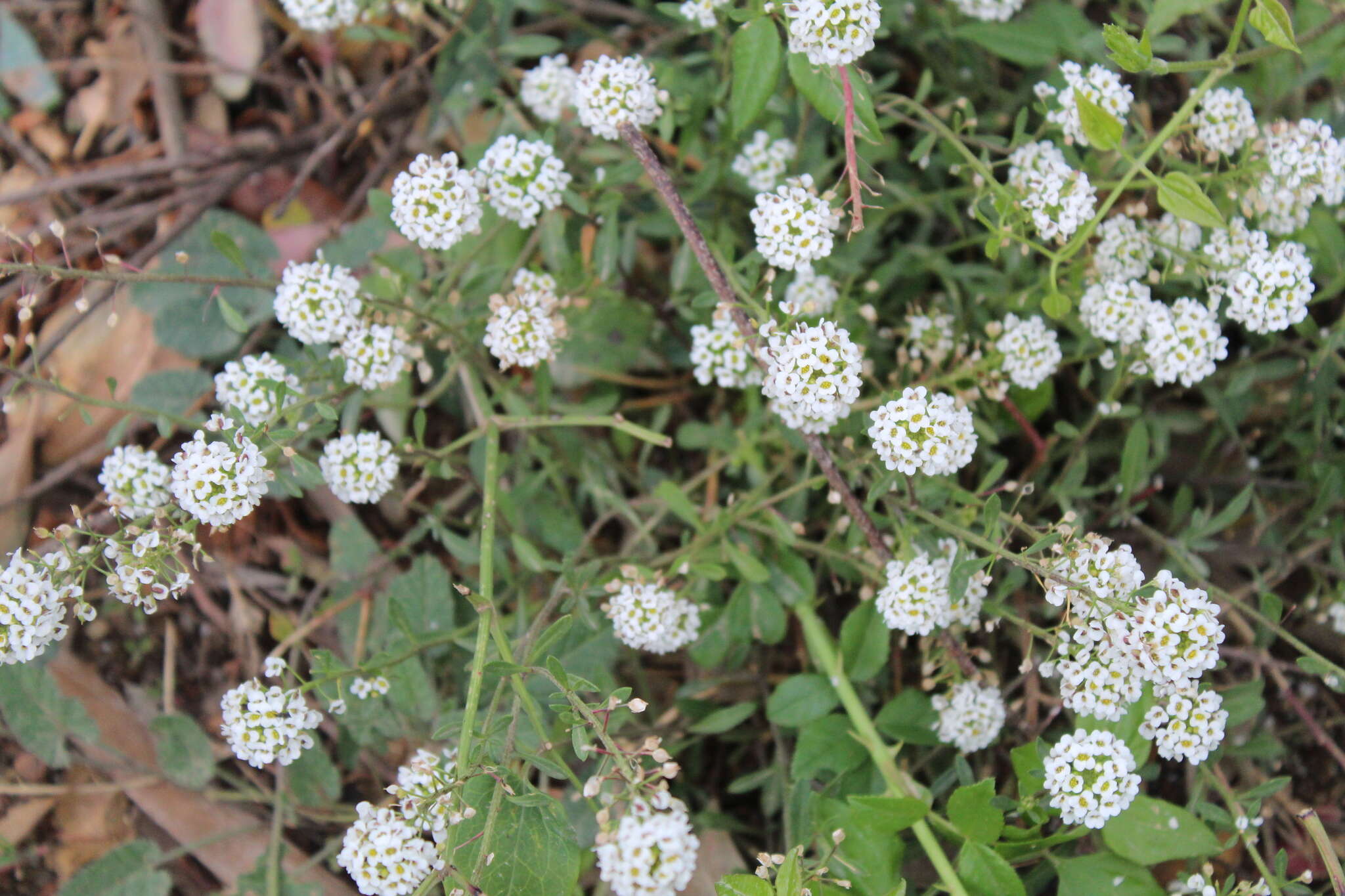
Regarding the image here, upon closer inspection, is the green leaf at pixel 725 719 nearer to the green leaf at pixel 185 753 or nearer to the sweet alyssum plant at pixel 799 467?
the sweet alyssum plant at pixel 799 467

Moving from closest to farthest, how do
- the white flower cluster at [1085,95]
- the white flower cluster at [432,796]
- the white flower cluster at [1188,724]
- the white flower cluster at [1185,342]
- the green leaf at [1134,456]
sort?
the white flower cluster at [432,796] → the white flower cluster at [1188,724] → the white flower cluster at [1185,342] → the white flower cluster at [1085,95] → the green leaf at [1134,456]

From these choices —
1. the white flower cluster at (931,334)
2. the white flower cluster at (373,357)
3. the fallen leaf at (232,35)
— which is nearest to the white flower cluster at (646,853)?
the white flower cluster at (373,357)

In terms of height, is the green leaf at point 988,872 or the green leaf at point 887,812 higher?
the green leaf at point 887,812

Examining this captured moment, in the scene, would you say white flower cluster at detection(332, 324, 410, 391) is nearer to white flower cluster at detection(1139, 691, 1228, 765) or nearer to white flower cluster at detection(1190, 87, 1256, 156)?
white flower cluster at detection(1139, 691, 1228, 765)

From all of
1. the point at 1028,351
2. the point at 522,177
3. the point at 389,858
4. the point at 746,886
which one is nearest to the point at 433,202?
the point at 522,177

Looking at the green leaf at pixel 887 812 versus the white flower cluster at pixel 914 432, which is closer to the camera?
the white flower cluster at pixel 914 432

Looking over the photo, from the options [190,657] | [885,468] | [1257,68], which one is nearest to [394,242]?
[190,657]

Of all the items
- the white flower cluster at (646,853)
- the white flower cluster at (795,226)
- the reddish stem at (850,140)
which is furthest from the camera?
the white flower cluster at (795,226)
